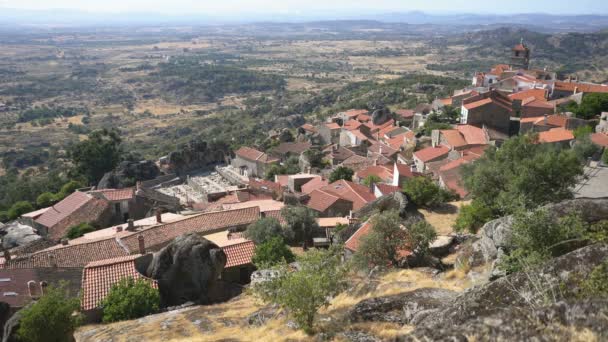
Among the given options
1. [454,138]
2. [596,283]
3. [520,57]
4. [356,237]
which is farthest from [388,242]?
[520,57]

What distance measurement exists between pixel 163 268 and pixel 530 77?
64.3m

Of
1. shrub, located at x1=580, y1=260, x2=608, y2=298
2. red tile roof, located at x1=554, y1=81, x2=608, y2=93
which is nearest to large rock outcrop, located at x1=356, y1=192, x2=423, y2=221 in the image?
shrub, located at x1=580, y1=260, x2=608, y2=298

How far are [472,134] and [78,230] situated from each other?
115 ft

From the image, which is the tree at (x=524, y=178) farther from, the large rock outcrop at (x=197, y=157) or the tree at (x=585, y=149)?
the large rock outcrop at (x=197, y=157)

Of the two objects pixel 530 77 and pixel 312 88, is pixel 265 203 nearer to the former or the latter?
pixel 530 77

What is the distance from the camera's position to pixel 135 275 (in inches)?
841

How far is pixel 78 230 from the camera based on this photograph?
34656 mm

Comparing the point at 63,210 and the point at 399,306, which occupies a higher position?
the point at 399,306

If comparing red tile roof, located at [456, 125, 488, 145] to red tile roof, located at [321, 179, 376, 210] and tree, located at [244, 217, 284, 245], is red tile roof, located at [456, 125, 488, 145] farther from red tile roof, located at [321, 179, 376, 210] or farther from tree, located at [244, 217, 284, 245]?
tree, located at [244, 217, 284, 245]

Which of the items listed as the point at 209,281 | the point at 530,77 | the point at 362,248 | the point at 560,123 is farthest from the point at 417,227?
the point at 530,77

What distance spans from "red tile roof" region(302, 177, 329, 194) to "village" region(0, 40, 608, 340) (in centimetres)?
15

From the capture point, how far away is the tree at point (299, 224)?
92.1ft

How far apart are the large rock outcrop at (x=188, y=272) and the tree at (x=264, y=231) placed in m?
4.37

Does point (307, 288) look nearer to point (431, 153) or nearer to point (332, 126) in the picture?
point (431, 153)
